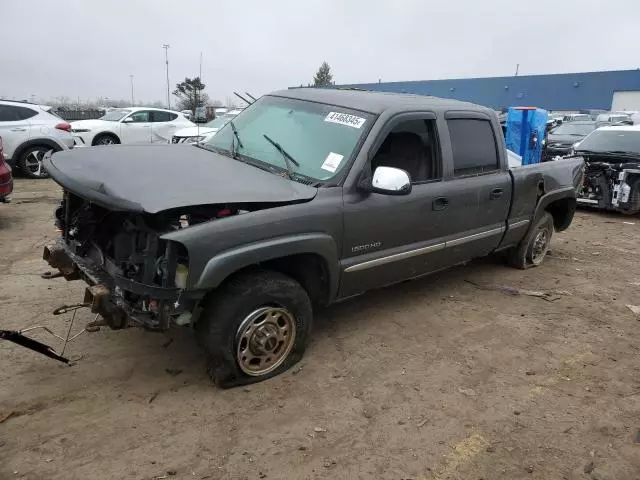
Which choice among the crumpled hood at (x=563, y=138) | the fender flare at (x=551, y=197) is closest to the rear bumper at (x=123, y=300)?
the fender flare at (x=551, y=197)

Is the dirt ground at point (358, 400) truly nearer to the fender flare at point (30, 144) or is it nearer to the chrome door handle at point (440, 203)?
the chrome door handle at point (440, 203)

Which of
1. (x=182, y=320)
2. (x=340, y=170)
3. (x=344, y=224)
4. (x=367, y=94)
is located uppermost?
(x=367, y=94)

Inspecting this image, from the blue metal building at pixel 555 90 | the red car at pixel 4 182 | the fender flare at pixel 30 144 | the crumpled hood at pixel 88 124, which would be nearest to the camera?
the red car at pixel 4 182

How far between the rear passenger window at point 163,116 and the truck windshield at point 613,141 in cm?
1132

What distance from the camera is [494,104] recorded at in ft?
164

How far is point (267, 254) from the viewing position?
10.4 feet

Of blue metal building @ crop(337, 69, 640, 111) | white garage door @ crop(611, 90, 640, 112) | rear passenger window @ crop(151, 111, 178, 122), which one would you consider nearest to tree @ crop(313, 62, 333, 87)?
blue metal building @ crop(337, 69, 640, 111)

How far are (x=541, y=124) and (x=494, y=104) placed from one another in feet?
139

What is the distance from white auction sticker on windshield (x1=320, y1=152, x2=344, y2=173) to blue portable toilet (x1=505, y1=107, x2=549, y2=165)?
8.10 meters

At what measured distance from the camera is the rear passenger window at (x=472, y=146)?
14.6 ft

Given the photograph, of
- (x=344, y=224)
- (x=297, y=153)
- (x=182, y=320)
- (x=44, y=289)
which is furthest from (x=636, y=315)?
(x=44, y=289)

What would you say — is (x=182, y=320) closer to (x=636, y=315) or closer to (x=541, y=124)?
(x=636, y=315)

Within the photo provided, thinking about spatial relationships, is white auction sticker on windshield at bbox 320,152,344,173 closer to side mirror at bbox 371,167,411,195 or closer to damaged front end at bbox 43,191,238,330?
side mirror at bbox 371,167,411,195

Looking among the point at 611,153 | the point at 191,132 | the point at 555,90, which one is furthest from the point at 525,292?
the point at 555,90
